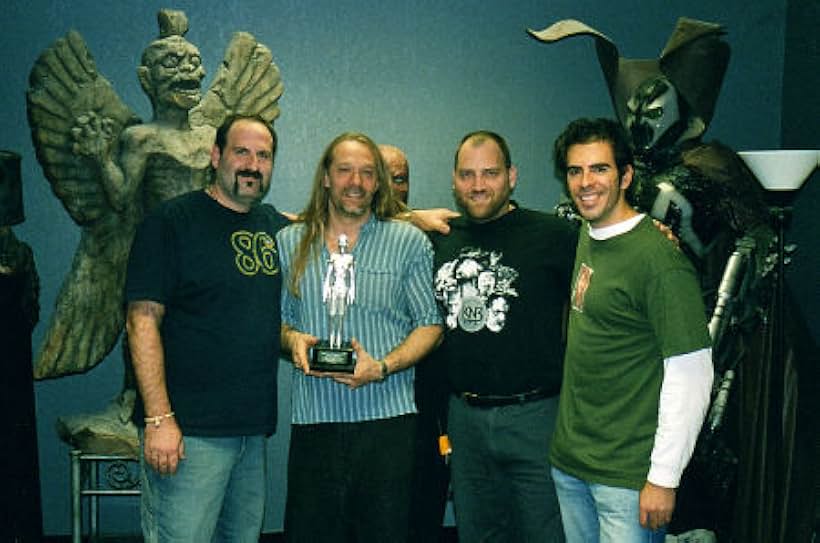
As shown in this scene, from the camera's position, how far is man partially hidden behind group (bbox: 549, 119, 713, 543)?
1.77 m

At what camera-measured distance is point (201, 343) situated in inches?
87.5

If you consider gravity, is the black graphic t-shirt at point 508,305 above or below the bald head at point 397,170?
below

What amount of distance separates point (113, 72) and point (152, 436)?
83.5 inches

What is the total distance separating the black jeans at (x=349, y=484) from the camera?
89.2 inches

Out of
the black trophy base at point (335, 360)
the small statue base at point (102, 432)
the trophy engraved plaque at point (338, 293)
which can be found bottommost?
the small statue base at point (102, 432)

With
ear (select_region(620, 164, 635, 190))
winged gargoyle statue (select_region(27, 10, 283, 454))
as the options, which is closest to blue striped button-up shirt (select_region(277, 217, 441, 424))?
ear (select_region(620, 164, 635, 190))

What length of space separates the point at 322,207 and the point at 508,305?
0.69 metres

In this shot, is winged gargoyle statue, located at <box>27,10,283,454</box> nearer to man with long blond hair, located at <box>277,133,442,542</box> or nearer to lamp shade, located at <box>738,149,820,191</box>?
man with long blond hair, located at <box>277,133,442,542</box>

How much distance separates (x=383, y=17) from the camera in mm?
3750

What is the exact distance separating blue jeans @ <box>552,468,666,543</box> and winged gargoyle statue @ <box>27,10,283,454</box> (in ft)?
6.74

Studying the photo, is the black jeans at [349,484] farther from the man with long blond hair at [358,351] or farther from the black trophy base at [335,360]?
the black trophy base at [335,360]

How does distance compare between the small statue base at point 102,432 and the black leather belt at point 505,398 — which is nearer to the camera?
the black leather belt at point 505,398

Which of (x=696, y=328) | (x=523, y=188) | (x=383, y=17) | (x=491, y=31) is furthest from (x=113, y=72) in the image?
(x=696, y=328)

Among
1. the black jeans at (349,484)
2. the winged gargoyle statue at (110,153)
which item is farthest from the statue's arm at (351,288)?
the winged gargoyle statue at (110,153)
